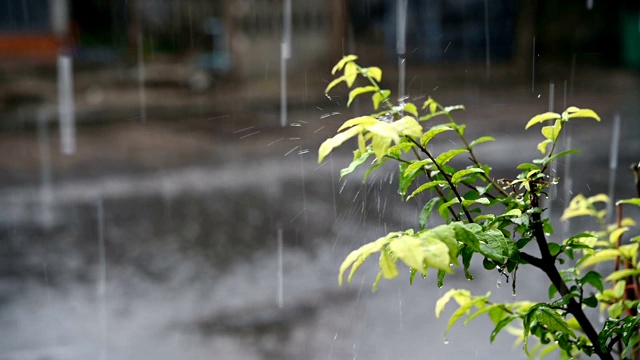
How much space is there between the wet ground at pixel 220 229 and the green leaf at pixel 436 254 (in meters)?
2.71

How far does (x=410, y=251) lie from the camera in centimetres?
90

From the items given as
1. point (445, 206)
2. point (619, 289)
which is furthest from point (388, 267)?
point (619, 289)

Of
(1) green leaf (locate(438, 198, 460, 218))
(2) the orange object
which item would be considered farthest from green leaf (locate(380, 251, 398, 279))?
(2) the orange object

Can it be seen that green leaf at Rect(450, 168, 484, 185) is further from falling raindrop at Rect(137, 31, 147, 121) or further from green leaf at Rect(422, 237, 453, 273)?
falling raindrop at Rect(137, 31, 147, 121)

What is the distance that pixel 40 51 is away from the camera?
532 inches

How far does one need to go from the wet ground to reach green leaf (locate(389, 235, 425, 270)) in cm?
276

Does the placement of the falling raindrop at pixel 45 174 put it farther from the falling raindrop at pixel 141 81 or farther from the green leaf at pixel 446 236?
the green leaf at pixel 446 236

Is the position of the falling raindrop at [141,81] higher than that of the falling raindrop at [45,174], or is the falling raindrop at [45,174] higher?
the falling raindrop at [141,81]

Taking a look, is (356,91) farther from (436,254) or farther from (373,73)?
(436,254)

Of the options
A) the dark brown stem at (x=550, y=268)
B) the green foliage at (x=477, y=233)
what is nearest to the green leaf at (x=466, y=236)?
the green foliage at (x=477, y=233)

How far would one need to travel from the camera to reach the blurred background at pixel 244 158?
173 inches

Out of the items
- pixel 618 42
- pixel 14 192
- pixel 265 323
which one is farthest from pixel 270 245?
pixel 618 42

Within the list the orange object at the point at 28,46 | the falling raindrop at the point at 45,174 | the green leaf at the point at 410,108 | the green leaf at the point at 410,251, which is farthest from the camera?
the orange object at the point at 28,46

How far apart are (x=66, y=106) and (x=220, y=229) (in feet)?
22.6
